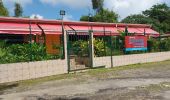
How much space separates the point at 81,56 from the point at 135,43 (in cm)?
489

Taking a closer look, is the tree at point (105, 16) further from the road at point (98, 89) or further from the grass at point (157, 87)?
the grass at point (157, 87)

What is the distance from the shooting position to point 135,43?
922 inches

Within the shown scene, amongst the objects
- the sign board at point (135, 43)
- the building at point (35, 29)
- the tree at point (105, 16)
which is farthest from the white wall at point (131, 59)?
→ the tree at point (105, 16)

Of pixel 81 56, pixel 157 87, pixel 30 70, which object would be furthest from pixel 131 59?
pixel 157 87

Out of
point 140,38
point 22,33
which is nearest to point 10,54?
point 22,33

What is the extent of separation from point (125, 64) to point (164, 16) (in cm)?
4920

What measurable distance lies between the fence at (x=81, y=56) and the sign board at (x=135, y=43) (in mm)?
289

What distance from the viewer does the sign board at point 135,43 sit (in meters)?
22.7

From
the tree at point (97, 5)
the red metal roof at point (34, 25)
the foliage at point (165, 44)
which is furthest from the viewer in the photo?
the tree at point (97, 5)

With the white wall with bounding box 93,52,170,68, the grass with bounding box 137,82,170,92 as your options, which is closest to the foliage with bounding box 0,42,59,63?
the white wall with bounding box 93,52,170,68

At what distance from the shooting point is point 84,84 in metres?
14.2

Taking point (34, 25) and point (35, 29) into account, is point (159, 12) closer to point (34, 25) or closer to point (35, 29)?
point (34, 25)

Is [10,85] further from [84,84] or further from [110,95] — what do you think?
[110,95]

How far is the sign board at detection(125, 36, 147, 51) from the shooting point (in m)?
22.7
